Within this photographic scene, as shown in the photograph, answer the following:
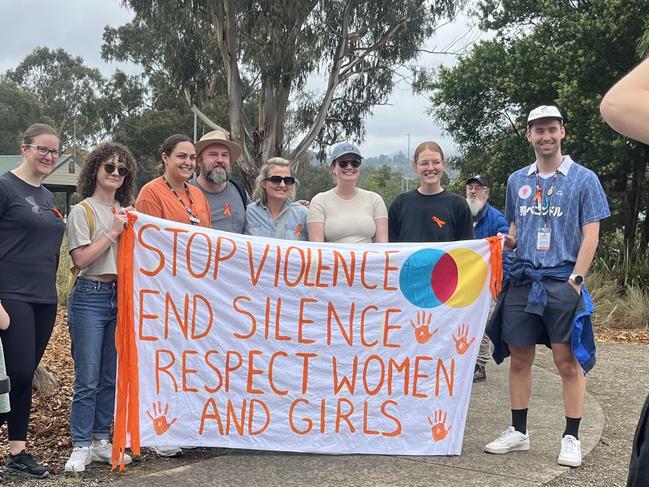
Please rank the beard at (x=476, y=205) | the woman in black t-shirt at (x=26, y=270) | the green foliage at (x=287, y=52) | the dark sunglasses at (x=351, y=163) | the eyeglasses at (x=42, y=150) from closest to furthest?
1. the woman in black t-shirt at (x=26, y=270)
2. the eyeglasses at (x=42, y=150)
3. the dark sunglasses at (x=351, y=163)
4. the beard at (x=476, y=205)
5. the green foliage at (x=287, y=52)

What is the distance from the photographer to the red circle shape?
4305mm

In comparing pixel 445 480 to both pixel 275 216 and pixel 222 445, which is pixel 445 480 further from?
pixel 275 216

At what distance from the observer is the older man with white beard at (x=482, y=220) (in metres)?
6.39

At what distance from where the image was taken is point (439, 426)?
423 centimetres

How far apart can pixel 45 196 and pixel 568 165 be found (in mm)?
2881

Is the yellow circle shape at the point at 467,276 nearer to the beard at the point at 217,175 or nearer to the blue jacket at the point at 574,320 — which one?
the blue jacket at the point at 574,320

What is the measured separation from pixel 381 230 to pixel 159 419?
175 centimetres

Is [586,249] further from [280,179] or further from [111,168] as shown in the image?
[111,168]

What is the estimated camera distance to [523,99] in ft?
58.5

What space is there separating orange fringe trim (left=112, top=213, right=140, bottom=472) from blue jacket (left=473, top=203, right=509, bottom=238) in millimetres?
3432

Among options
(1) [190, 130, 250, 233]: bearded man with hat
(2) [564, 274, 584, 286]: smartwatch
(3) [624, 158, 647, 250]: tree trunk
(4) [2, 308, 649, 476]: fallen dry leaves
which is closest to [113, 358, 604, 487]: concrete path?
(4) [2, 308, 649, 476]: fallen dry leaves

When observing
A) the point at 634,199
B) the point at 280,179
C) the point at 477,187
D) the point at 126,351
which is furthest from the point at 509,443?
the point at 634,199

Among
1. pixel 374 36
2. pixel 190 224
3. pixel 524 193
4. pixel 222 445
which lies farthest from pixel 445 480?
pixel 374 36

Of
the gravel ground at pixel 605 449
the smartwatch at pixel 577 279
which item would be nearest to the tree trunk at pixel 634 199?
the gravel ground at pixel 605 449
